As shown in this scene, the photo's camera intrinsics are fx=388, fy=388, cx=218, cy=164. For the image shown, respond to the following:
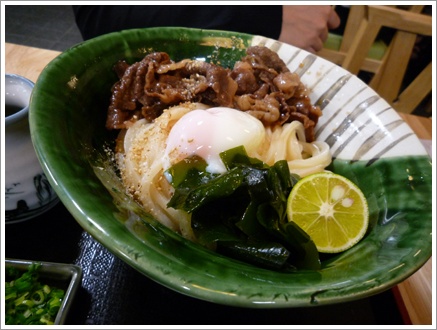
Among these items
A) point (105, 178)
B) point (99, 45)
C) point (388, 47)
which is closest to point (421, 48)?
point (388, 47)

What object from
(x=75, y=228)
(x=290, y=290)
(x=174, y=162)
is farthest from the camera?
(x=75, y=228)

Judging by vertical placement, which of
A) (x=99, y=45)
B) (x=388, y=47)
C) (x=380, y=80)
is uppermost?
(x=99, y=45)

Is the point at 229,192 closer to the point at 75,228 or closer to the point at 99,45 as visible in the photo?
the point at 75,228

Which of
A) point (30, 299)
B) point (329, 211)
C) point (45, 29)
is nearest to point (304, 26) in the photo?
point (329, 211)

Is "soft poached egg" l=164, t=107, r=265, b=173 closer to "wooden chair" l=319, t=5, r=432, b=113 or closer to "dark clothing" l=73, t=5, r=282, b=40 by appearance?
"dark clothing" l=73, t=5, r=282, b=40

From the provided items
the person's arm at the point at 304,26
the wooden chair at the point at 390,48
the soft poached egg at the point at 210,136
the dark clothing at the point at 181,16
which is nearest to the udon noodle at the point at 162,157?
the soft poached egg at the point at 210,136

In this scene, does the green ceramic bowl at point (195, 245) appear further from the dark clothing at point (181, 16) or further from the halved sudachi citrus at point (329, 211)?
the dark clothing at point (181, 16)

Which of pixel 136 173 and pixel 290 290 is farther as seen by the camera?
pixel 136 173
